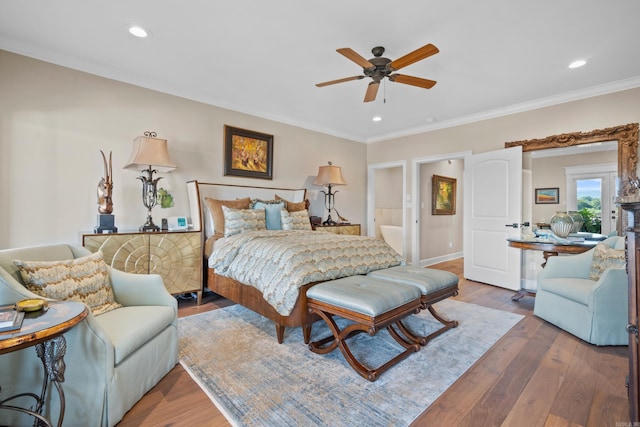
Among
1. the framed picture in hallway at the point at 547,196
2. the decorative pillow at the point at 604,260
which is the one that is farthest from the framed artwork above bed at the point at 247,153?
the decorative pillow at the point at 604,260

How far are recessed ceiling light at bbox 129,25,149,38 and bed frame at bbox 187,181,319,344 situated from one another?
1.60 m

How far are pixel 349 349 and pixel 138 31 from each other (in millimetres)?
3151

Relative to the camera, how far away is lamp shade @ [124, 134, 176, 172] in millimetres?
3076

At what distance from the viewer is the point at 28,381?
1.45 metres

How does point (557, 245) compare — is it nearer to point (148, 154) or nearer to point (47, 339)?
point (47, 339)

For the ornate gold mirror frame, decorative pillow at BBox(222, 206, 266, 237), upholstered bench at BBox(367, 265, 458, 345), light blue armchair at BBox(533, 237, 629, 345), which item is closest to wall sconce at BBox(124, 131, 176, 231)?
decorative pillow at BBox(222, 206, 266, 237)

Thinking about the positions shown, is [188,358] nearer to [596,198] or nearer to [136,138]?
[136,138]

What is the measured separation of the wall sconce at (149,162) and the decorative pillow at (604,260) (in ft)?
14.3

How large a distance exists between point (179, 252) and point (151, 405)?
1.85 meters

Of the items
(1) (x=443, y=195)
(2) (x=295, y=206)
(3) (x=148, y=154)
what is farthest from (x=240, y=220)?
(1) (x=443, y=195)

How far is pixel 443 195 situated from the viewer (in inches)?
260

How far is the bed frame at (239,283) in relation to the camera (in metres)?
2.36

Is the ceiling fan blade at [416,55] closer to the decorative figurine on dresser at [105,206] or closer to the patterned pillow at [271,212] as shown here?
the patterned pillow at [271,212]

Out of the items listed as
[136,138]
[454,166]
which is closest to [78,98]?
[136,138]
